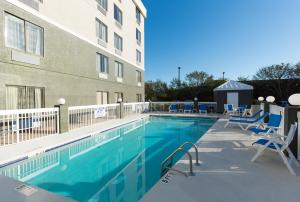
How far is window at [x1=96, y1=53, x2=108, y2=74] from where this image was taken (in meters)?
15.9

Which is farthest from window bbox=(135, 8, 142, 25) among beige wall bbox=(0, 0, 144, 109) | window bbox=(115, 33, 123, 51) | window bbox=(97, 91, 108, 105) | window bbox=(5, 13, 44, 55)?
window bbox=(5, 13, 44, 55)

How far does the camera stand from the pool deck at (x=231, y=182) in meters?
3.12

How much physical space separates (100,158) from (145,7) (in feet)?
85.4

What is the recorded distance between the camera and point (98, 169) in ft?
17.1

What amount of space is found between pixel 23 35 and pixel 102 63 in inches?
298

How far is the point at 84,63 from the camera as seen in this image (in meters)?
13.9

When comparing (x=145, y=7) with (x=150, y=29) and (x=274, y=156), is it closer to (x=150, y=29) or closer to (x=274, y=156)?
(x=150, y=29)

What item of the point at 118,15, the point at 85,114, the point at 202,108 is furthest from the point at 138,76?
the point at 85,114

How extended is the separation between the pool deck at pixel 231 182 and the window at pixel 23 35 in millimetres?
9217

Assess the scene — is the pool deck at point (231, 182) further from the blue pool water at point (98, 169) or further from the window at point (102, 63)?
the window at point (102, 63)

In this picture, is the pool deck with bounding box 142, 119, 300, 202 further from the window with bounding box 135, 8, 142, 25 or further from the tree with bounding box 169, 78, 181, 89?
the tree with bounding box 169, 78, 181, 89

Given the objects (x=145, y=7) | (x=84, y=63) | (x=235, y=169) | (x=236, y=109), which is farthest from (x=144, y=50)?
(x=235, y=169)

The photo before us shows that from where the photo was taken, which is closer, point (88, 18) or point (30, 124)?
point (30, 124)

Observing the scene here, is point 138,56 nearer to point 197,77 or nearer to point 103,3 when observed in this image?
point 103,3
